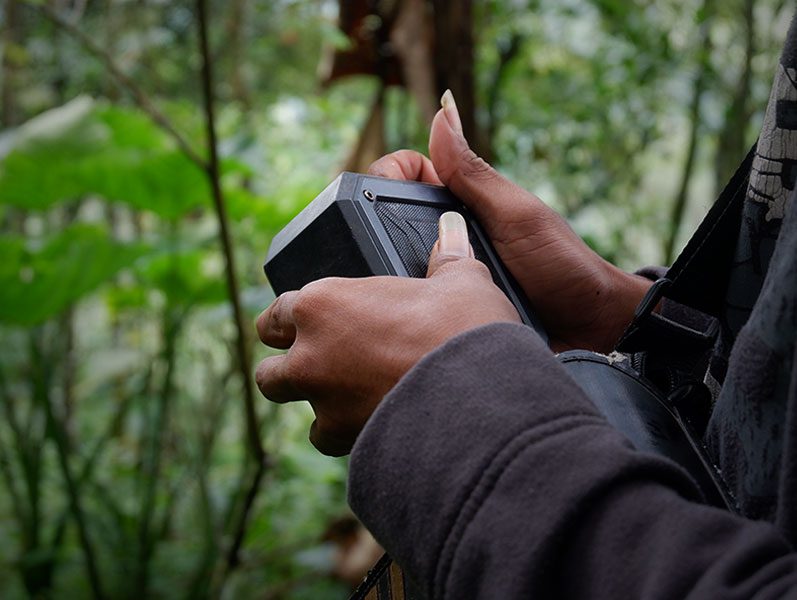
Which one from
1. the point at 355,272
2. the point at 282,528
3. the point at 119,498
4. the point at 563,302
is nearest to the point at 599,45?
the point at 282,528

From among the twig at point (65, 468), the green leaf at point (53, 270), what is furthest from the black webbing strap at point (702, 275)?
the twig at point (65, 468)

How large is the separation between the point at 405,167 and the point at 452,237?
0.19 m

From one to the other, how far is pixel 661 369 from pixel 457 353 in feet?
0.83

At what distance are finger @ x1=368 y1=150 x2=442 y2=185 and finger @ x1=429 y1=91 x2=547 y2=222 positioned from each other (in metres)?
0.03

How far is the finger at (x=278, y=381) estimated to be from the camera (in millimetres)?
566

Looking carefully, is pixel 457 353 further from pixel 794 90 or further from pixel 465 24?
pixel 465 24

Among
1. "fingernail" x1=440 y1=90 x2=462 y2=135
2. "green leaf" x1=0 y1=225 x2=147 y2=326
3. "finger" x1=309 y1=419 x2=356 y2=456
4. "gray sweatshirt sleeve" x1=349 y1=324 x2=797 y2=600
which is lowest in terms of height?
"green leaf" x1=0 y1=225 x2=147 y2=326

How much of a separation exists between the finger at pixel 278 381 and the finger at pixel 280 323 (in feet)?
0.07

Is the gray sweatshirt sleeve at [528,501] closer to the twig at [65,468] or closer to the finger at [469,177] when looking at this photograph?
the finger at [469,177]

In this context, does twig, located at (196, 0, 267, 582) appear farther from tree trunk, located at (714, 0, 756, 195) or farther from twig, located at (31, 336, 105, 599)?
tree trunk, located at (714, 0, 756, 195)

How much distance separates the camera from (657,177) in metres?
4.86

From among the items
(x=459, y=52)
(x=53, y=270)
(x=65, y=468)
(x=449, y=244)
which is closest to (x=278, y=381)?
(x=449, y=244)

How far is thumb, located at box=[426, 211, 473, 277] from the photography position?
620 mm

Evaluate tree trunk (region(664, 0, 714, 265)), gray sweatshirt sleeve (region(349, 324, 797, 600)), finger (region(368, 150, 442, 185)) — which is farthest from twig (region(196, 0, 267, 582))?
tree trunk (region(664, 0, 714, 265))
